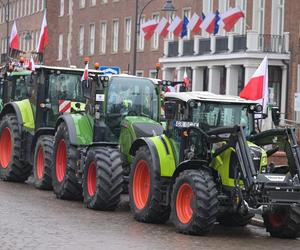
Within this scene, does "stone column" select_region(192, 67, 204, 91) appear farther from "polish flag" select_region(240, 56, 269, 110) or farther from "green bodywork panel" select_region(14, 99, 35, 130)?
"polish flag" select_region(240, 56, 269, 110)

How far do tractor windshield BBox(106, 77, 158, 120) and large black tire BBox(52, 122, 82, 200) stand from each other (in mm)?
1092

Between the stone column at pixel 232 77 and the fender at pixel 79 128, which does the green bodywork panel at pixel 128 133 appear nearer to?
the fender at pixel 79 128

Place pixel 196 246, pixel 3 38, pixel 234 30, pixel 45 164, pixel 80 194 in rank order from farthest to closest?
pixel 3 38 < pixel 234 30 < pixel 45 164 < pixel 80 194 < pixel 196 246

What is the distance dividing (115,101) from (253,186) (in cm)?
576

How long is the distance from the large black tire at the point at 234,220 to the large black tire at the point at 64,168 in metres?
3.57

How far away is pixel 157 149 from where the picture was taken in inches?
651

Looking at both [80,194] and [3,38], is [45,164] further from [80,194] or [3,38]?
[3,38]

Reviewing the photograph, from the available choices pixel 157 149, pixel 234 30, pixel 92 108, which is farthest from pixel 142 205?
pixel 234 30

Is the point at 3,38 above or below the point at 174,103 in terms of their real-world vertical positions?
above

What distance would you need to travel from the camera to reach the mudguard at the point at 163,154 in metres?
16.3

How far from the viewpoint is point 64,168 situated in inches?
806

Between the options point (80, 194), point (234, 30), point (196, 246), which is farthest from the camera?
point (234, 30)

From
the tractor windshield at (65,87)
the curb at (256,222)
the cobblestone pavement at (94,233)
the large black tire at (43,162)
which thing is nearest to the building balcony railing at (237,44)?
the tractor windshield at (65,87)

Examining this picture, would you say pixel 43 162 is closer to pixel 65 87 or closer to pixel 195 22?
pixel 65 87
